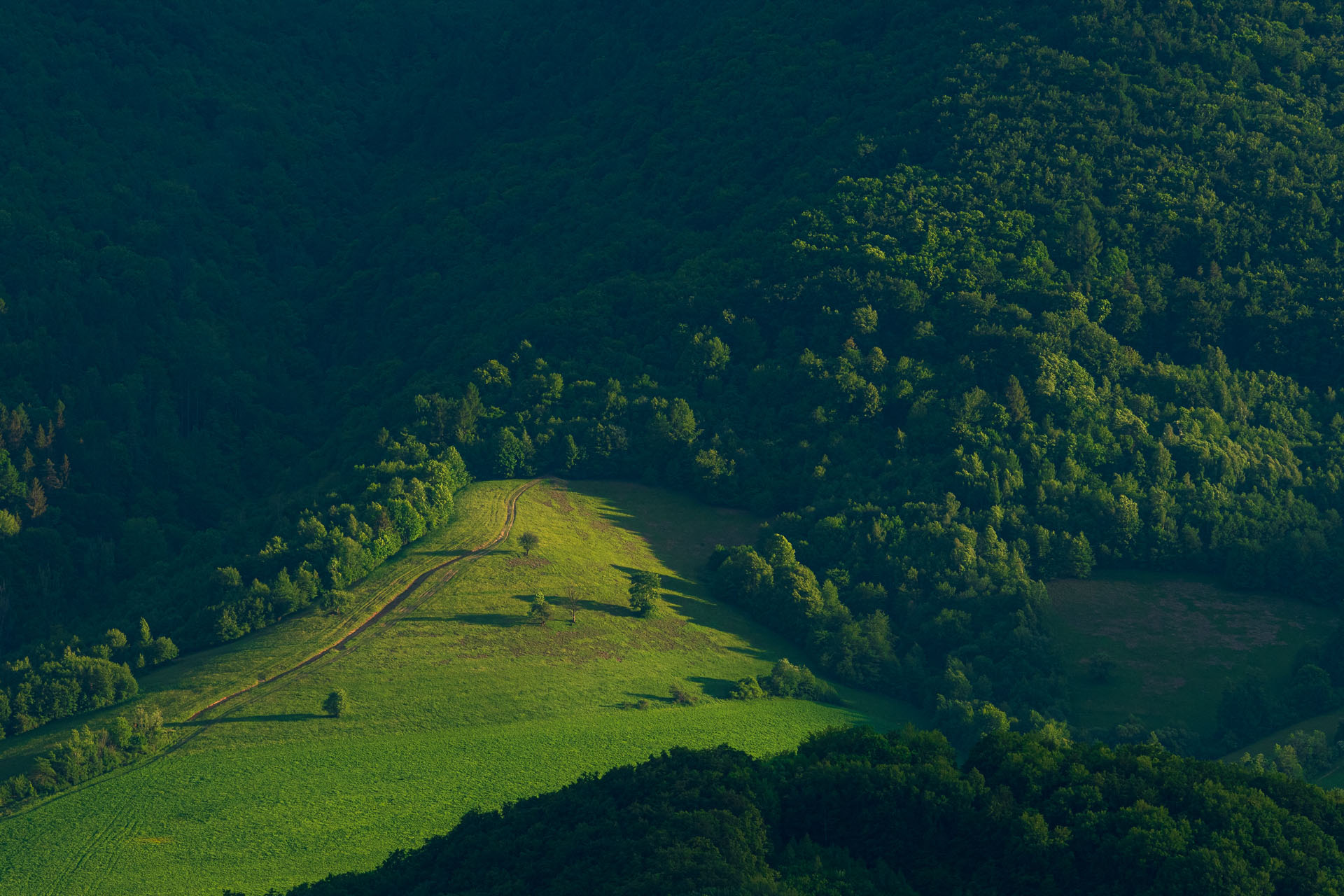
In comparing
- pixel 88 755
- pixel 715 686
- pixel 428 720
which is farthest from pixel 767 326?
pixel 88 755

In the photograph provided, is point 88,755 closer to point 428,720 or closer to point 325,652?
point 325,652

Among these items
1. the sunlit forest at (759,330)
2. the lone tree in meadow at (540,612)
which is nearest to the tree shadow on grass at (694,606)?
the sunlit forest at (759,330)

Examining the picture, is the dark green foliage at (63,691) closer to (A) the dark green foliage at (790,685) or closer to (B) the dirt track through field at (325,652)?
(B) the dirt track through field at (325,652)

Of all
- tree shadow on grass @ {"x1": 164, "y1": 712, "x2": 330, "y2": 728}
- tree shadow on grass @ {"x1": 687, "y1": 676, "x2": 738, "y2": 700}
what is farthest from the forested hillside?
tree shadow on grass @ {"x1": 164, "y1": 712, "x2": 330, "y2": 728}

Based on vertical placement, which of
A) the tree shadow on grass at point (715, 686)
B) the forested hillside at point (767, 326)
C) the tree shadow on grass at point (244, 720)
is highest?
the forested hillside at point (767, 326)

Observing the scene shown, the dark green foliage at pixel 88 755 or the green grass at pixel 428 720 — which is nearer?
the green grass at pixel 428 720

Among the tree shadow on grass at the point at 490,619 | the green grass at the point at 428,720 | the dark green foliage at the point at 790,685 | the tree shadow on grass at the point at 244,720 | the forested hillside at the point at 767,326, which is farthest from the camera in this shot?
the forested hillside at the point at 767,326
